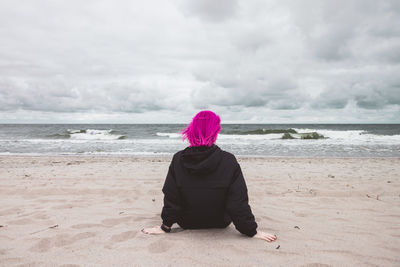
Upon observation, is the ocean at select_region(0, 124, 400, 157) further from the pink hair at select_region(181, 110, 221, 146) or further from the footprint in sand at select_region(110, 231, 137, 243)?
the pink hair at select_region(181, 110, 221, 146)

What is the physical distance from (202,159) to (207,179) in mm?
230

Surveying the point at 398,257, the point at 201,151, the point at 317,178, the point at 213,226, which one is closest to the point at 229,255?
the point at 213,226

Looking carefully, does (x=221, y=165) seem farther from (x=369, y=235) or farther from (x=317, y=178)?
(x=317, y=178)

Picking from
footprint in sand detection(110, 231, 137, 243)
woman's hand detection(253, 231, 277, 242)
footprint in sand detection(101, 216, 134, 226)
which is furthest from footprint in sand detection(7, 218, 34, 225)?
woman's hand detection(253, 231, 277, 242)

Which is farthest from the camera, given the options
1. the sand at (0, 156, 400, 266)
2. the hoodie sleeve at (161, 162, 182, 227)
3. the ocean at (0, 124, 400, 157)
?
the ocean at (0, 124, 400, 157)

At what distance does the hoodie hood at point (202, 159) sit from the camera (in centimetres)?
274

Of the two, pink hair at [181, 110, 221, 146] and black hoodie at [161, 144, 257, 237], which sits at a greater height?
pink hair at [181, 110, 221, 146]

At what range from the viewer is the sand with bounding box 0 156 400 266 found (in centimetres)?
255

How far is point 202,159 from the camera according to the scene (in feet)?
9.11

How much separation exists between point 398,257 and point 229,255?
1.69 m

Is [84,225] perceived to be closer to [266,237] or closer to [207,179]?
[207,179]

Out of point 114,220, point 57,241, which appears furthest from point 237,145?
point 57,241

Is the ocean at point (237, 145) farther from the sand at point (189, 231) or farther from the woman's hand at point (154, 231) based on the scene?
the woman's hand at point (154, 231)

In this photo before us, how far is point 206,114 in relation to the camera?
110 inches
